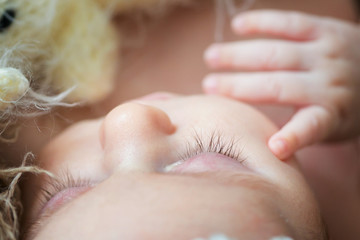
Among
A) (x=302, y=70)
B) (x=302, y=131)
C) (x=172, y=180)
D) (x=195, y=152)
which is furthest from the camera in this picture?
(x=302, y=70)

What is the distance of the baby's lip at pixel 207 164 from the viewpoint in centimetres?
63

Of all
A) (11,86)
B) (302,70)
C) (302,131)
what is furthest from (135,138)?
(302,70)

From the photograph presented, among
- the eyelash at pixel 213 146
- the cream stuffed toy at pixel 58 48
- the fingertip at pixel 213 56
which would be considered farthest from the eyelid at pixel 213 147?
the fingertip at pixel 213 56

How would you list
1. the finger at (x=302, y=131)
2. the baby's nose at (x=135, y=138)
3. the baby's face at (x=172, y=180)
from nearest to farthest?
the baby's face at (x=172, y=180) → the baby's nose at (x=135, y=138) → the finger at (x=302, y=131)

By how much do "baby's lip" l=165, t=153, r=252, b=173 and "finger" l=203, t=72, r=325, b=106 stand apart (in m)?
0.32

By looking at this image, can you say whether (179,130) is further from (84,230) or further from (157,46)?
(157,46)

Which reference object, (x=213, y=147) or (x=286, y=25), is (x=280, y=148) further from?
(x=286, y=25)

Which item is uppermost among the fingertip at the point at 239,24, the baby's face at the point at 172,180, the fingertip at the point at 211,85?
the fingertip at the point at 239,24

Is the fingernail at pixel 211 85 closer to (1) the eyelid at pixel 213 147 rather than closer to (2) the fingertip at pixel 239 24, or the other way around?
(2) the fingertip at pixel 239 24

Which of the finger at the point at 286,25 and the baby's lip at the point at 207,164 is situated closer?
the baby's lip at the point at 207,164

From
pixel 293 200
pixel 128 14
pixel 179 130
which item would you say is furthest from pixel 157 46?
pixel 293 200

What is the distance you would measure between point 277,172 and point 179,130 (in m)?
0.17

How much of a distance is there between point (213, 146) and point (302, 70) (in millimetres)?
414

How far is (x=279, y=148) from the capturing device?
2.36 feet
